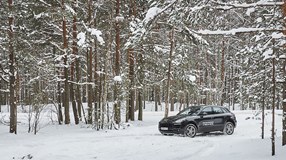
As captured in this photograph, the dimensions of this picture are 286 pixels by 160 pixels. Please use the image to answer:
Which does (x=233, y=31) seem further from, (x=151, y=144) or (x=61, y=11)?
(x=61, y=11)

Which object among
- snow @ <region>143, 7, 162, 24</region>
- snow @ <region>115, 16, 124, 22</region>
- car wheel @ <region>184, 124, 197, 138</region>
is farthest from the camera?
snow @ <region>115, 16, 124, 22</region>

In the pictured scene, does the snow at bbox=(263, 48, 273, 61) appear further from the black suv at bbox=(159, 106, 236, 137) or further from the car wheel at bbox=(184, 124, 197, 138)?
the car wheel at bbox=(184, 124, 197, 138)

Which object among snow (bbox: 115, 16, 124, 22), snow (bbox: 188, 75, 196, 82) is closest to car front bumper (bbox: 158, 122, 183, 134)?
snow (bbox: 115, 16, 124, 22)

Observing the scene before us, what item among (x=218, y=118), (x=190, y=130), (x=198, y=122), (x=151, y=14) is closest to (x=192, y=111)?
(x=198, y=122)

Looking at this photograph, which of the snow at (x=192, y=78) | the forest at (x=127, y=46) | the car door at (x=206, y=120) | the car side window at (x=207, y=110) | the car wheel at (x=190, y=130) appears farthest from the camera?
the snow at (x=192, y=78)

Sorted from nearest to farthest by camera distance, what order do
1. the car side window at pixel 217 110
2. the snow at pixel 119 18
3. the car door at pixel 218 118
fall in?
1. the car door at pixel 218 118
2. the car side window at pixel 217 110
3. the snow at pixel 119 18

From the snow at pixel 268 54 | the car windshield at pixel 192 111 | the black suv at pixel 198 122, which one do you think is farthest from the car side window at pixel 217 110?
the snow at pixel 268 54

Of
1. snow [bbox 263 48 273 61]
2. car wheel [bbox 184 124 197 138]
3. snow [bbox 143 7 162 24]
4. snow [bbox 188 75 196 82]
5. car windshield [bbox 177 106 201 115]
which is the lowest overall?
car wheel [bbox 184 124 197 138]

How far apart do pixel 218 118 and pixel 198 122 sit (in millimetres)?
1327

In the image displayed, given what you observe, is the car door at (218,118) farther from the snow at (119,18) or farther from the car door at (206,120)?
the snow at (119,18)

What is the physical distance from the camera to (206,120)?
1778 cm

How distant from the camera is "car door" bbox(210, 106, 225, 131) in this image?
714 inches

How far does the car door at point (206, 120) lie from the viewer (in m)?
17.6

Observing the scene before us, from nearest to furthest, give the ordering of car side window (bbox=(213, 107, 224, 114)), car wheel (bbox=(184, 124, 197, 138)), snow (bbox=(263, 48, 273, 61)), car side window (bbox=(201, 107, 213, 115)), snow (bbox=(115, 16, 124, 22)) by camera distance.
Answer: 1. snow (bbox=(263, 48, 273, 61))
2. car wheel (bbox=(184, 124, 197, 138))
3. car side window (bbox=(201, 107, 213, 115))
4. car side window (bbox=(213, 107, 224, 114))
5. snow (bbox=(115, 16, 124, 22))
